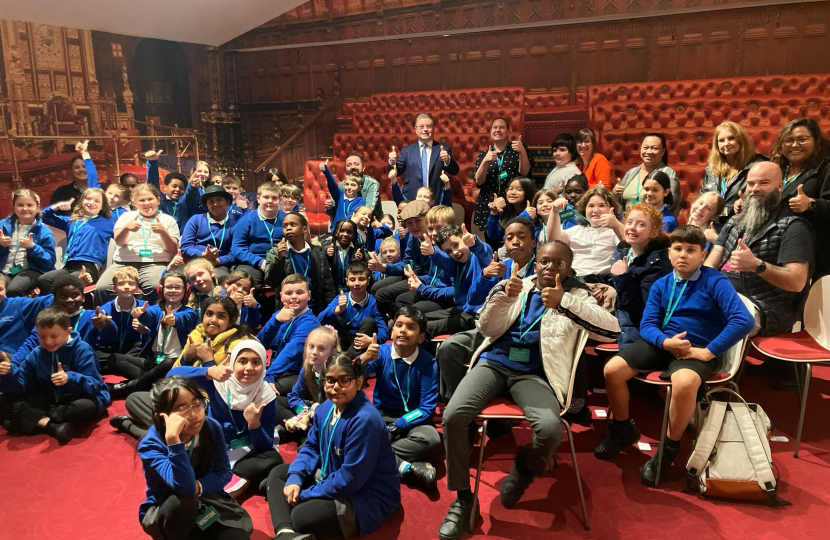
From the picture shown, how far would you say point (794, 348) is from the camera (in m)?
3.17

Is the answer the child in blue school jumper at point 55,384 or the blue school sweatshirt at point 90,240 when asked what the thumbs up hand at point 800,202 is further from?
the blue school sweatshirt at point 90,240

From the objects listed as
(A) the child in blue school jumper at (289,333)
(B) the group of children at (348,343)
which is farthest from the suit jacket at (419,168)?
(A) the child in blue school jumper at (289,333)

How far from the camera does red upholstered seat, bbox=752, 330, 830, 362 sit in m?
3.04

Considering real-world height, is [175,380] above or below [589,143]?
below

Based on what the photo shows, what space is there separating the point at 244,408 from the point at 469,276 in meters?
1.73

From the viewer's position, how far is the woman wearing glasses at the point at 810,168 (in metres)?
3.51

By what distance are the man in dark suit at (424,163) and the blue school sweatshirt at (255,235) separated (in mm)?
1472

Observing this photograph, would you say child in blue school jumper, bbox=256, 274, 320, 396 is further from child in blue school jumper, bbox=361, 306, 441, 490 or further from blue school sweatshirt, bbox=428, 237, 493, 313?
blue school sweatshirt, bbox=428, 237, 493, 313

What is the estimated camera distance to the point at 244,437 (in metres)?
3.04

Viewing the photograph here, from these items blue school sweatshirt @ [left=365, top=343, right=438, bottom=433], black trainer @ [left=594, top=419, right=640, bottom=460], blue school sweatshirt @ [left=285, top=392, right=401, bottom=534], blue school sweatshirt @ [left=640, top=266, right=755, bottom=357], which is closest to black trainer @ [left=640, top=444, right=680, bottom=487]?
black trainer @ [left=594, top=419, right=640, bottom=460]

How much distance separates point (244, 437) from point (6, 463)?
1.41 metres

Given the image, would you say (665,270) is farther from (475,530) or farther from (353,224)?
(353,224)

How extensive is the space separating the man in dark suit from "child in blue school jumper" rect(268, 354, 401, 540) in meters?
3.69

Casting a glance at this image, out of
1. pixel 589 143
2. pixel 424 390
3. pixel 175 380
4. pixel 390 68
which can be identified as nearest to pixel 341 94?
pixel 390 68
